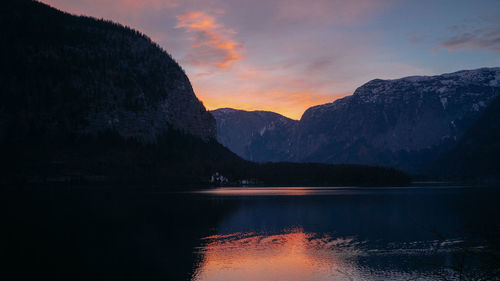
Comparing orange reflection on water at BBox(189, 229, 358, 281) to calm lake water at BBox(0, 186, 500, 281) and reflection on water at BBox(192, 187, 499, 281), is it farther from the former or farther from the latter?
calm lake water at BBox(0, 186, 500, 281)

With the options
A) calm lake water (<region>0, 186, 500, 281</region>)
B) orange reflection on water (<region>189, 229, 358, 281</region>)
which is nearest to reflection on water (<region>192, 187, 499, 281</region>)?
orange reflection on water (<region>189, 229, 358, 281</region>)

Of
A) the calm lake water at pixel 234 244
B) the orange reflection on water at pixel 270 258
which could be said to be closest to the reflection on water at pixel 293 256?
the orange reflection on water at pixel 270 258

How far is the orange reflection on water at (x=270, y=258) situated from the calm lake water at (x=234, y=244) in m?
0.13

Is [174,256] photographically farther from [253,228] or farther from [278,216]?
[278,216]

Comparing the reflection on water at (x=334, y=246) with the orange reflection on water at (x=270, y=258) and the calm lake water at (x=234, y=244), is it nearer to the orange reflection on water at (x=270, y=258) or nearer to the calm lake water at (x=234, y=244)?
the orange reflection on water at (x=270, y=258)

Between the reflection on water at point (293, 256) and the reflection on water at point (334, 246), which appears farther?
the reflection on water at point (334, 246)

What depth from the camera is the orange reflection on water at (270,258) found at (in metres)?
46.0

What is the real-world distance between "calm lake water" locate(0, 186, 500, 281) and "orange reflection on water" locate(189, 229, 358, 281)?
0.41ft

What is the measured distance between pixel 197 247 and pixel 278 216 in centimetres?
4176

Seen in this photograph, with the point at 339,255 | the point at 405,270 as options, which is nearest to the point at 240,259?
the point at 339,255

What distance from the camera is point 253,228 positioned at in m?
79.9

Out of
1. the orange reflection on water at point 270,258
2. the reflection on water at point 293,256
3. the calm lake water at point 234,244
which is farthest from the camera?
the orange reflection on water at point 270,258

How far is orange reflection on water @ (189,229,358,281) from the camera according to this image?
151 ft

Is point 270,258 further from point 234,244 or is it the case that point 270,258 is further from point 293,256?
point 234,244
